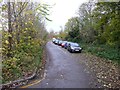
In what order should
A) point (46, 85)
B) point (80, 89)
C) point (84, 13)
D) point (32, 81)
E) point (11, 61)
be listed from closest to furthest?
point (80, 89) < point (46, 85) < point (32, 81) < point (11, 61) < point (84, 13)

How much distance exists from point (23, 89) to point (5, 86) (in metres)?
0.91

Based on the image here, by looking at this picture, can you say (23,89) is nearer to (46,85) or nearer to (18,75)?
(46,85)

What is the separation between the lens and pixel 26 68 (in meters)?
14.2

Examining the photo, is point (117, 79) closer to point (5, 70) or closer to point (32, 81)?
point (32, 81)

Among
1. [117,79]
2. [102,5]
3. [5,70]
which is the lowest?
[117,79]

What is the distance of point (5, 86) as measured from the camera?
974 centimetres

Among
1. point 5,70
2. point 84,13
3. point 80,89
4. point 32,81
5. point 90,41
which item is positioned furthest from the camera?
point 84,13

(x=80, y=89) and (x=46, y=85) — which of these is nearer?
A: (x=80, y=89)

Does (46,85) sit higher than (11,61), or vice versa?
(11,61)

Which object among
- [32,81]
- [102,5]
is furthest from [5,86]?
[102,5]

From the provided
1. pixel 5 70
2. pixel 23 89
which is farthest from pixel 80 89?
pixel 5 70

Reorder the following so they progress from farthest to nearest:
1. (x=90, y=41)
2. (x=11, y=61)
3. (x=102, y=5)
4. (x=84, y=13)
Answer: (x=84, y=13), (x=90, y=41), (x=102, y=5), (x=11, y=61)

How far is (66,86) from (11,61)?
16.8 feet

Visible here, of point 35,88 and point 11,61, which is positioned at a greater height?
point 11,61
